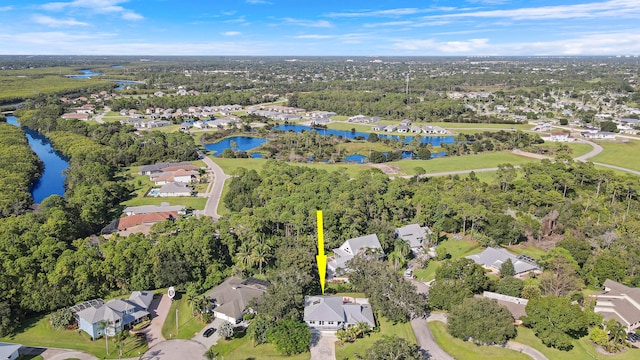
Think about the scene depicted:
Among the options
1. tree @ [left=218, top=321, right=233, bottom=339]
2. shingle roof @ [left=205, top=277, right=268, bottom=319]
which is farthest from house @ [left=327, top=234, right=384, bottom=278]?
tree @ [left=218, top=321, right=233, bottom=339]

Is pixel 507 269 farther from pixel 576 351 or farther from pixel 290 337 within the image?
pixel 290 337

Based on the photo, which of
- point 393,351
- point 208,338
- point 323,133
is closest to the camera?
point 393,351

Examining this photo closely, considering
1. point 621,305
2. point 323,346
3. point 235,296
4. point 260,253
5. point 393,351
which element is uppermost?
point 260,253

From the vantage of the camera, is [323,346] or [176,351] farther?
[323,346]

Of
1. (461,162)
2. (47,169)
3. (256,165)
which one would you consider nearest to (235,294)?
(256,165)

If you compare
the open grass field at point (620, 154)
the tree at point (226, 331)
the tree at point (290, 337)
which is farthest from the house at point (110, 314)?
the open grass field at point (620, 154)

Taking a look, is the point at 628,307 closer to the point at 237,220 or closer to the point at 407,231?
the point at 407,231

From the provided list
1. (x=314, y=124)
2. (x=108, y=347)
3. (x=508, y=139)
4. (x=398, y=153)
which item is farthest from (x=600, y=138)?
(x=108, y=347)
